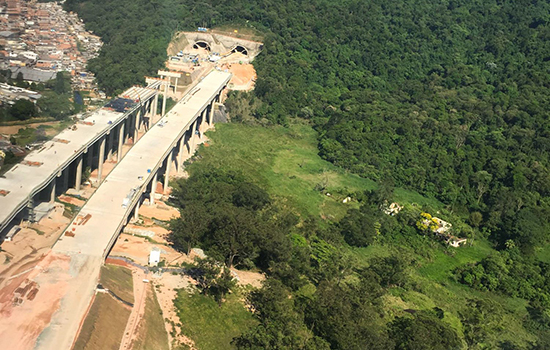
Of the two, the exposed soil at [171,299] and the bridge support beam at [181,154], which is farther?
the bridge support beam at [181,154]

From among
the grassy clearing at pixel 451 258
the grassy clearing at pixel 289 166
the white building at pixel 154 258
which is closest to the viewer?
the white building at pixel 154 258

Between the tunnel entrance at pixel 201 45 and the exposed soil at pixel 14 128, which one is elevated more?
the tunnel entrance at pixel 201 45

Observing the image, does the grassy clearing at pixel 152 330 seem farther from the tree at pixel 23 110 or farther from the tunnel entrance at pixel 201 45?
the tunnel entrance at pixel 201 45

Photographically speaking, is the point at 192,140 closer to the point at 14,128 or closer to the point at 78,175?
the point at 78,175

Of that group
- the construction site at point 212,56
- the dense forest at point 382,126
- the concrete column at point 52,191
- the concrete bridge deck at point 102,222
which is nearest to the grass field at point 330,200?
the dense forest at point 382,126

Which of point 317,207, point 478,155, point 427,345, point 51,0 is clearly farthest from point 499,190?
point 51,0
